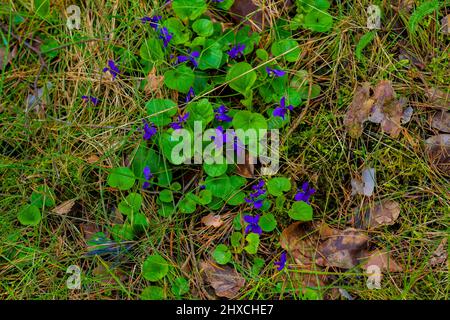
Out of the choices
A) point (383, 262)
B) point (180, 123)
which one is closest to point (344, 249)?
point (383, 262)

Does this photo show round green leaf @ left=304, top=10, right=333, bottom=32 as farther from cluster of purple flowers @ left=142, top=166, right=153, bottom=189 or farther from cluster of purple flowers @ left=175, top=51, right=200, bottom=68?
cluster of purple flowers @ left=142, top=166, right=153, bottom=189

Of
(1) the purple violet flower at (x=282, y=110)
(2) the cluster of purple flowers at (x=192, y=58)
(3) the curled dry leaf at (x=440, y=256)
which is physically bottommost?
(3) the curled dry leaf at (x=440, y=256)

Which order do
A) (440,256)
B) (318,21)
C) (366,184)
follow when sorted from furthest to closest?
(318,21) → (366,184) → (440,256)

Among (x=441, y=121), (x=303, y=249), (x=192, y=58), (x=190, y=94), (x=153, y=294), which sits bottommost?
(x=153, y=294)

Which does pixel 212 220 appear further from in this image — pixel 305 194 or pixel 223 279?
pixel 305 194

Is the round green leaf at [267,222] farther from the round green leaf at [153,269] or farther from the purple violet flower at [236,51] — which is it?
the purple violet flower at [236,51]

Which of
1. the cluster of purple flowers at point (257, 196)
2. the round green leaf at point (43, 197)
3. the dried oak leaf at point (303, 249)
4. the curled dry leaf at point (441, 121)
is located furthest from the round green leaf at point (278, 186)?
the round green leaf at point (43, 197)
